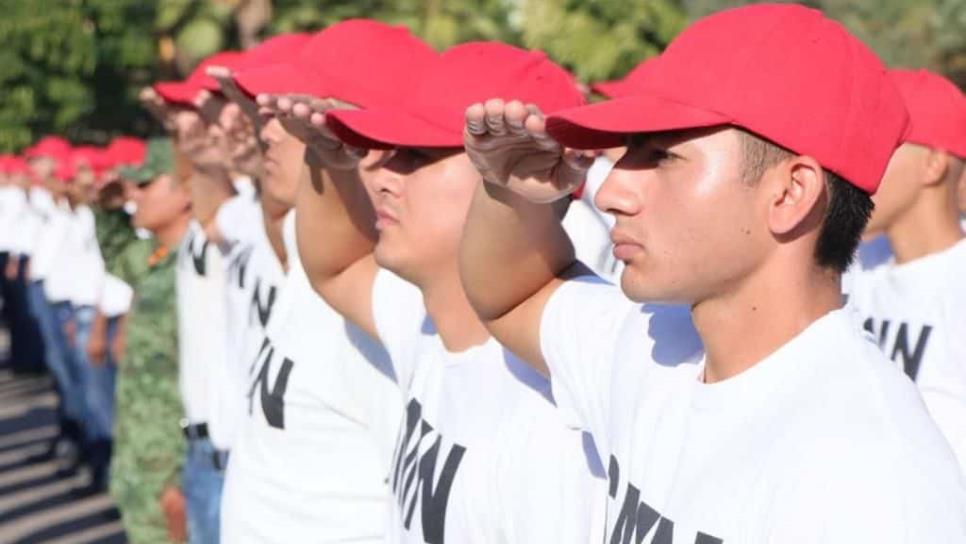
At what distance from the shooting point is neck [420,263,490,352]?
3.45 metres

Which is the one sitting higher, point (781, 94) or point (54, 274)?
point (781, 94)

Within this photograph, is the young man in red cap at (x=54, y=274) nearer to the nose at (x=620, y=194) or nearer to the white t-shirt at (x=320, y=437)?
the white t-shirt at (x=320, y=437)

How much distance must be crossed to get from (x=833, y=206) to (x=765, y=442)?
38 centimetres

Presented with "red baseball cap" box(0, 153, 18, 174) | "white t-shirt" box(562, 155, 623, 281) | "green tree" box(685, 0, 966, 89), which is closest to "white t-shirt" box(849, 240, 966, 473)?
"white t-shirt" box(562, 155, 623, 281)

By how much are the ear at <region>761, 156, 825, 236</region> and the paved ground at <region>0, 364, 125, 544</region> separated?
7.93m

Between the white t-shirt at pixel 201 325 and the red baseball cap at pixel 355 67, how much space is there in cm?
214

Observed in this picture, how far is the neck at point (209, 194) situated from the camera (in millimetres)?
6695

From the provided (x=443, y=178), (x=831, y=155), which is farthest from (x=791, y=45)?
(x=443, y=178)

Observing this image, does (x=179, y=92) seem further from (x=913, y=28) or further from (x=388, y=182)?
(x=913, y=28)

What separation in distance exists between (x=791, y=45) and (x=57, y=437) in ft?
35.9

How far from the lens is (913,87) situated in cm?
514

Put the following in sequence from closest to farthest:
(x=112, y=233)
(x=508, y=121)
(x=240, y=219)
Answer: (x=508, y=121) < (x=240, y=219) < (x=112, y=233)

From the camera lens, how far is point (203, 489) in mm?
6234

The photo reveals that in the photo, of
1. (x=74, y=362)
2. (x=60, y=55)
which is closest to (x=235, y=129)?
Result: (x=74, y=362)
